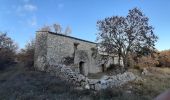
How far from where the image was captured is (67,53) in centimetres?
2694

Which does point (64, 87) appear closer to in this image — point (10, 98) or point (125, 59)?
point (10, 98)

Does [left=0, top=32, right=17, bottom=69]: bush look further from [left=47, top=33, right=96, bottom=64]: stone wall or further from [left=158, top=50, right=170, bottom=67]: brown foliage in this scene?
[left=158, top=50, right=170, bottom=67]: brown foliage

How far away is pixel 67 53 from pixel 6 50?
9157 mm

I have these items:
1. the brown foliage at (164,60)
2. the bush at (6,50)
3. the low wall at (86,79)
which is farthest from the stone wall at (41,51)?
the brown foliage at (164,60)

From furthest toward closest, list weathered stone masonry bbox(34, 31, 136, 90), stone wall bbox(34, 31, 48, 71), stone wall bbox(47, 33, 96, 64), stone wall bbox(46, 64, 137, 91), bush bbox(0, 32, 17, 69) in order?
bush bbox(0, 32, 17, 69), stone wall bbox(47, 33, 96, 64), stone wall bbox(34, 31, 48, 71), weathered stone masonry bbox(34, 31, 136, 90), stone wall bbox(46, 64, 137, 91)

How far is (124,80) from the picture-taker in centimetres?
2000

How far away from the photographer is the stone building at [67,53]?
24.4 metres

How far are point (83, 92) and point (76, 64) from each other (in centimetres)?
1224

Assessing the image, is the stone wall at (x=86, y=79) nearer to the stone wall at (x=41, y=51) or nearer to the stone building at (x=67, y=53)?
the stone wall at (x=41, y=51)

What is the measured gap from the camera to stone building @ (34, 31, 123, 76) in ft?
80.1

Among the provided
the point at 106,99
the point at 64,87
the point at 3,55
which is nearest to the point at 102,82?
the point at 64,87

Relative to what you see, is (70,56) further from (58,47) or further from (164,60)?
(164,60)

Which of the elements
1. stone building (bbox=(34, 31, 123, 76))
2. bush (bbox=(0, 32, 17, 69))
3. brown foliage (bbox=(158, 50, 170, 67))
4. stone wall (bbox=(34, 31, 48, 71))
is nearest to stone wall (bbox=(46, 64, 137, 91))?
stone wall (bbox=(34, 31, 48, 71))

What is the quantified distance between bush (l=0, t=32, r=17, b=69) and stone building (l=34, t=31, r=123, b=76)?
23.6 feet
